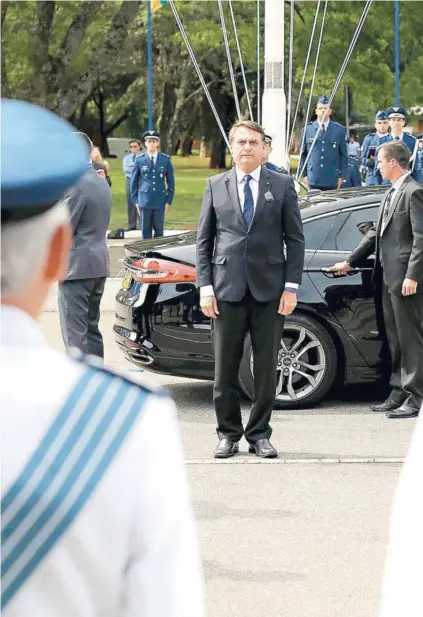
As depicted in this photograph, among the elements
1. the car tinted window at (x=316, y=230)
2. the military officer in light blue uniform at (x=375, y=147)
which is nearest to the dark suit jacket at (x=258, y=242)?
the car tinted window at (x=316, y=230)

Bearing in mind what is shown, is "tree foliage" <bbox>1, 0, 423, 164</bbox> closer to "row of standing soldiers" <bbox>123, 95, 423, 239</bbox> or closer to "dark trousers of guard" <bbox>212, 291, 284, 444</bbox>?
"row of standing soldiers" <bbox>123, 95, 423, 239</bbox>

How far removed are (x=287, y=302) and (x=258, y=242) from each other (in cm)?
38

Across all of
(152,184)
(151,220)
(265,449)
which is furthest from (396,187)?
(151,220)

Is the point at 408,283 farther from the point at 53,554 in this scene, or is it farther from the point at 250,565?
the point at 53,554

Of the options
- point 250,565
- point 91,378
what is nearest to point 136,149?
point 250,565

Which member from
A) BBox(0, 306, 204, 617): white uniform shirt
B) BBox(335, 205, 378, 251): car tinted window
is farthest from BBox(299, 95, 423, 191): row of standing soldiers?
BBox(0, 306, 204, 617): white uniform shirt

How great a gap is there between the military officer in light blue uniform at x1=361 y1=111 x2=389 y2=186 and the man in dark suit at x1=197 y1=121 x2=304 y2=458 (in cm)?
1177

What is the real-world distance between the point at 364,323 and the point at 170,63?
40.5m

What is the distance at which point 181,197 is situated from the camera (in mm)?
35750

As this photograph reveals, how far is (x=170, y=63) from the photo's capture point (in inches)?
1895

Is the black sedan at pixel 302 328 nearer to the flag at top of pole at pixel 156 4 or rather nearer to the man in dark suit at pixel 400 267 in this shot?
the man in dark suit at pixel 400 267

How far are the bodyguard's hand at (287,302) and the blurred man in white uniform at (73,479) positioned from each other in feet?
18.4

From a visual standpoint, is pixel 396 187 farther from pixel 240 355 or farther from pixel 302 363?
pixel 240 355

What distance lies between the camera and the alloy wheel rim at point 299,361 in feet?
28.5
